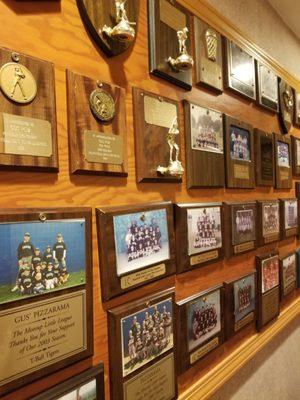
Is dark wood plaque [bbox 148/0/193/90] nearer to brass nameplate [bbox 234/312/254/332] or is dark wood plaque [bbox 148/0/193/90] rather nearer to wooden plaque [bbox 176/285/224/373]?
wooden plaque [bbox 176/285/224/373]

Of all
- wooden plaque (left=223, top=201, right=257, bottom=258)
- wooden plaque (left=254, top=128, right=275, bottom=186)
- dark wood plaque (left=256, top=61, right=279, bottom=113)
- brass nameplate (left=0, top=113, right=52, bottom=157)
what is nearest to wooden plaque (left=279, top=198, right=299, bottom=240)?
wooden plaque (left=254, top=128, right=275, bottom=186)

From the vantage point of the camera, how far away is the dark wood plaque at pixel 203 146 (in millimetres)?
1042

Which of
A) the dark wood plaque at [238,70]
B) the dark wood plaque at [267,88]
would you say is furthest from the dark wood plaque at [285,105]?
the dark wood plaque at [238,70]

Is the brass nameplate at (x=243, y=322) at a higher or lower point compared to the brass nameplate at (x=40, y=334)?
lower

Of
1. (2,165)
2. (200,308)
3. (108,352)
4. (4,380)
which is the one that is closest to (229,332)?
(200,308)

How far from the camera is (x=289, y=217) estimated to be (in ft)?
5.60

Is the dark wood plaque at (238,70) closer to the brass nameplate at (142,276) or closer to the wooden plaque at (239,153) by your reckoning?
the wooden plaque at (239,153)

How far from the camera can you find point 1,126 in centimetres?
58

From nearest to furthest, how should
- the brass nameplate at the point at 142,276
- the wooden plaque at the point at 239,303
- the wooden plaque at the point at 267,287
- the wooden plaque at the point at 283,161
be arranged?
the brass nameplate at the point at 142,276 → the wooden plaque at the point at 239,303 → the wooden plaque at the point at 267,287 → the wooden plaque at the point at 283,161

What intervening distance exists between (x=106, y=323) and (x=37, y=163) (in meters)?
0.39

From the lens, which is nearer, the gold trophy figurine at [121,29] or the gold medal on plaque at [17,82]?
the gold medal on plaque at [17,82]

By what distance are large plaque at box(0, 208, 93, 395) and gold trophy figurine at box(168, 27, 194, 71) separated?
0.49 m

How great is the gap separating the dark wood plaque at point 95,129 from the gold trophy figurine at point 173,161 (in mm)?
132

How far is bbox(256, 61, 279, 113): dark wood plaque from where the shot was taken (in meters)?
1.47
